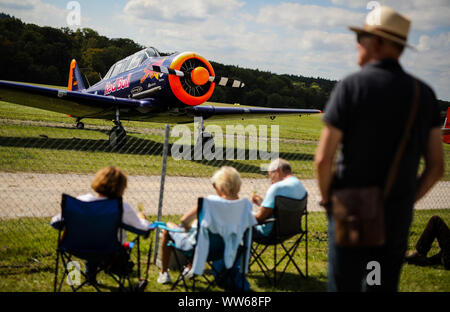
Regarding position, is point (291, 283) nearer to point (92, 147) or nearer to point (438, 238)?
point (438, 238)

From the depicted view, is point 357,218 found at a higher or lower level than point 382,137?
lower

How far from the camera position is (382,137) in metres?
1.99

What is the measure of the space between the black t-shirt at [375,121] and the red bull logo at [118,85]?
1258 cm

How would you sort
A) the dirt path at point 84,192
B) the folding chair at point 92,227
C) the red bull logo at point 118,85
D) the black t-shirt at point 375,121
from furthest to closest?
1. the red bull logo at point 118,85
2. the dirt path at point 84,192
3. the folding chair at point 92,227
4. the black t-shirt at point 375,121

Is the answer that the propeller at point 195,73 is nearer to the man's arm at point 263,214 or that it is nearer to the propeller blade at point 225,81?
the propeller blade at point 225,81

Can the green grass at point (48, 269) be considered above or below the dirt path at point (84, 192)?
below

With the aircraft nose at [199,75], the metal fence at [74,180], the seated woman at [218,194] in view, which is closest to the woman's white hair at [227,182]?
the seated woman at [218,194]

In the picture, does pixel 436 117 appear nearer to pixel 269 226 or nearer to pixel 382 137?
pixel 382 137

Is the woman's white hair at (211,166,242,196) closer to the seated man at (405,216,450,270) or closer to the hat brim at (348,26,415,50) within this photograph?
the hat brim at (348,26,415,50)

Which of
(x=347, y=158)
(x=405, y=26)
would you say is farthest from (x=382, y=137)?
(x=405, y=26)

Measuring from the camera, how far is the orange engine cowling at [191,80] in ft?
39.0

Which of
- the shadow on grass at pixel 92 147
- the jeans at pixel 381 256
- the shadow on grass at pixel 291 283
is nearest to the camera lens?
the jeans at pixel 381 256

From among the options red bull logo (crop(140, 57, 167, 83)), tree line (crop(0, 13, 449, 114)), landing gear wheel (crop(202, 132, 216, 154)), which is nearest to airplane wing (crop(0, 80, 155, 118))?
red bull logo (crop(140, 57, 167, 83))
